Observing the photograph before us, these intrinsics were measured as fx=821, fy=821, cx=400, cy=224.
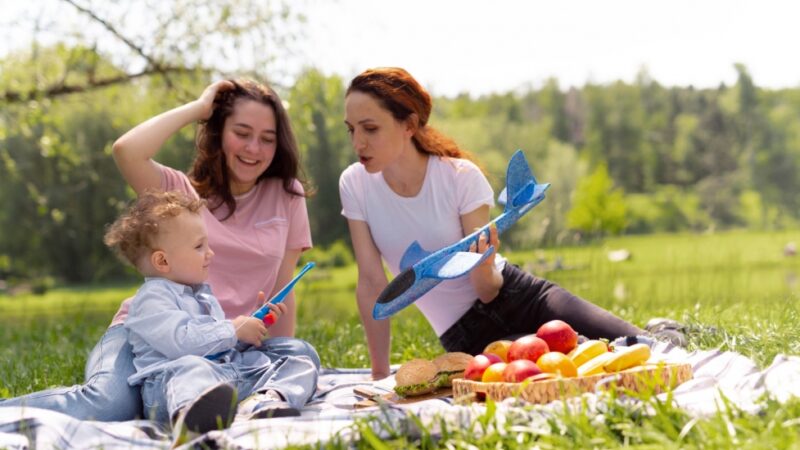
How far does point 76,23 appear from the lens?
8.42 meters

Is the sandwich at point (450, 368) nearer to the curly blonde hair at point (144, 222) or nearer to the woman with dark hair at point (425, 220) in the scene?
the woman with dark hair at point (425, 220)

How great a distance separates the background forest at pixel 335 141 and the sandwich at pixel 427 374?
1.04m

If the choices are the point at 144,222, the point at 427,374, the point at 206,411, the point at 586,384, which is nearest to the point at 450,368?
the point at 427,374

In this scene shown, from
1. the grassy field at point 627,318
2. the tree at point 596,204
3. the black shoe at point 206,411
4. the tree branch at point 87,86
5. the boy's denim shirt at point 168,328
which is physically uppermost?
the tree branch at point 87,86

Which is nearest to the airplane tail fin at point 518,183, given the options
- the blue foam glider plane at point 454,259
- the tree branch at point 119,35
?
the blue foam glider plane at point 454,259

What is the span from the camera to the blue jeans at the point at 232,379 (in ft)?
8.89

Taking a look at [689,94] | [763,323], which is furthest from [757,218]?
[763,323]

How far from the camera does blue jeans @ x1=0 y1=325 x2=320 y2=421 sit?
9.59ft

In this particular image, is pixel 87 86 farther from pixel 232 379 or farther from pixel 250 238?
pixel 232 379

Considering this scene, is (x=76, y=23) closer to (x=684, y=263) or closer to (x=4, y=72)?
(x=4, y=72)

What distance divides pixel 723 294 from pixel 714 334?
207 centimetres

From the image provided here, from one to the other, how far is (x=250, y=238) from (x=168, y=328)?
1058 millimetres

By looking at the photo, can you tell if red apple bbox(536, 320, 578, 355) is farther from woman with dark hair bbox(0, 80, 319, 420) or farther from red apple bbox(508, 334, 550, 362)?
woman with dark hair bbox(0, 80, 319, 420)

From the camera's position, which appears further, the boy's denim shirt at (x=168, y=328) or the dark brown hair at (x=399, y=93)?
the dark brown hair at (x=399, y=93)
